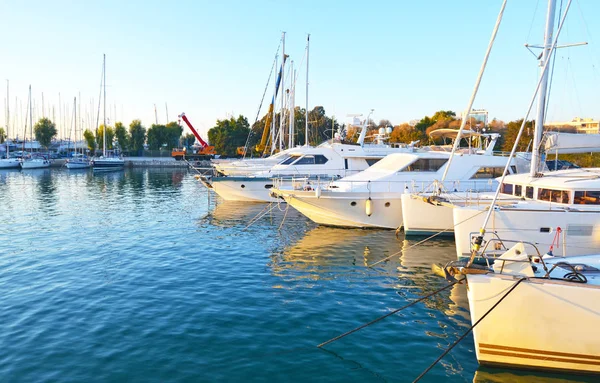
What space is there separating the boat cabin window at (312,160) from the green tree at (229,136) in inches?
2117

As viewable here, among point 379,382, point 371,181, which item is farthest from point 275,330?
point 371,181

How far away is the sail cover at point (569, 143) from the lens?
1385 cm

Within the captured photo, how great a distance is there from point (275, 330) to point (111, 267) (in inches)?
270

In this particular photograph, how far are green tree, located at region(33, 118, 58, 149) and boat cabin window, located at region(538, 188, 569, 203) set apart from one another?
9863 cm

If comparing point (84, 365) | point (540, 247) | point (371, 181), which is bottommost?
point (84, 365)

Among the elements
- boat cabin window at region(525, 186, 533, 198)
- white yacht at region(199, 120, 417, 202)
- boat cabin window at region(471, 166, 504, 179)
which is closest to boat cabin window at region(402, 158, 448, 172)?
boat cabin window at region(471, 166, 504, 179)

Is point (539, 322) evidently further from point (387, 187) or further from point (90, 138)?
point (90, 138)

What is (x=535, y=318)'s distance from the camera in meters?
6.39

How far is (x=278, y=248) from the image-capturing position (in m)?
15.7

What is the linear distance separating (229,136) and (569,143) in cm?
7173

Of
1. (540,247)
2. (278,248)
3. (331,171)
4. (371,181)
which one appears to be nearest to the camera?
(540,247)

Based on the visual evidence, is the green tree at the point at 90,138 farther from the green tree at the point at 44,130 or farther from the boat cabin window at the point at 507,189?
the boat cabin window at the point at 507,189

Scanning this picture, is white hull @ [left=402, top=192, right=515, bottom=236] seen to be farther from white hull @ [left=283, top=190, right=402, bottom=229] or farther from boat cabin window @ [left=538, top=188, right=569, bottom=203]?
boat cabin window @ [left=538, top=188, right=569, bottom=203]

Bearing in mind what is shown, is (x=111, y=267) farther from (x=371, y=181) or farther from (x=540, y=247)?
(x=540, y=247)
